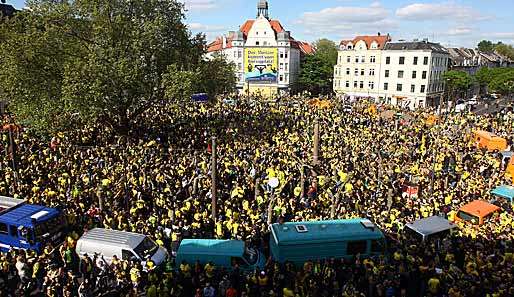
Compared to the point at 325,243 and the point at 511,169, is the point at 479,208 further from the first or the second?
the point at 511,169

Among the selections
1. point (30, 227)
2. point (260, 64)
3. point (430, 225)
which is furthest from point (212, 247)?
point (260, 64)

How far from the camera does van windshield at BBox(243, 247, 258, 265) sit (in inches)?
500

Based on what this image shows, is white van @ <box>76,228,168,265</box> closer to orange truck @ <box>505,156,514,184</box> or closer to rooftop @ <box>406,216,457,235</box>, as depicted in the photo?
rooftop @ <box>406,216,457,235</box>

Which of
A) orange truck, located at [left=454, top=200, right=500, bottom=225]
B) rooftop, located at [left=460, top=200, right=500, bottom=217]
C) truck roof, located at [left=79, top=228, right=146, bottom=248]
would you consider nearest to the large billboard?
rooftop, located at [left=460, top=200, right=500, bottom=217]

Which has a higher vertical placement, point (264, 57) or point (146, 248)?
point (264, 57)

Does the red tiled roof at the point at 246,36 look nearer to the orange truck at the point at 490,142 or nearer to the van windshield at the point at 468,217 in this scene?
the orange truck at the point at 490,142

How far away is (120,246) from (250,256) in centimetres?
402

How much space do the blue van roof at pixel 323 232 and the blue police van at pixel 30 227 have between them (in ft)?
25.3

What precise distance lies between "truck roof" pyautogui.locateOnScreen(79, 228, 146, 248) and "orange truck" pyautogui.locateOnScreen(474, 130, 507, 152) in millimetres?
24880

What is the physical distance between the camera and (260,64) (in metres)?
70.4

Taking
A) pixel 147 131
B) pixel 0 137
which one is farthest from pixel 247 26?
pixel 0 137

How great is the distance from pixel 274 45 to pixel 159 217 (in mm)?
58403

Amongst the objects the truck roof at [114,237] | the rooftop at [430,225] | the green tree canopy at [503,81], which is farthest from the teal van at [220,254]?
the green tree canopy at [503,81]

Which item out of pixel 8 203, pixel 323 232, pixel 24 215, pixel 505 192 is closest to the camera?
pixel 323 232
